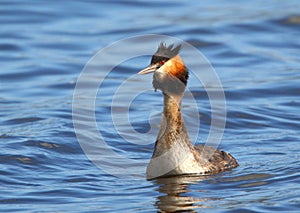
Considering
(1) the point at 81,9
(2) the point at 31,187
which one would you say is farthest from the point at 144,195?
(1) the point at 81,9

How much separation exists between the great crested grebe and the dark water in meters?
0.19

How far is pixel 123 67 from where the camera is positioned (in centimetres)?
1962

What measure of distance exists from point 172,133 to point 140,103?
5.44 meters

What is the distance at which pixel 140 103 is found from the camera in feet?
54.3

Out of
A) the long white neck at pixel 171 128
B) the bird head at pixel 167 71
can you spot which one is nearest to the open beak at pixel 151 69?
the bird head at pixel 167 71

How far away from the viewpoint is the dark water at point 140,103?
35.0 feet

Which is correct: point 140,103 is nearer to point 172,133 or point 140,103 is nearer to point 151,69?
point 172,133

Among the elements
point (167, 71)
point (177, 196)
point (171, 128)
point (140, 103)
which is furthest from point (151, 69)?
point (140, 103)

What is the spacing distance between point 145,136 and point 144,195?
12.4 ft

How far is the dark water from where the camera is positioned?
420 inches

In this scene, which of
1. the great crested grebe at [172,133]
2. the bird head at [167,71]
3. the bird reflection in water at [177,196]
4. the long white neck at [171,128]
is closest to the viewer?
the bird reflection in water at [177,196]

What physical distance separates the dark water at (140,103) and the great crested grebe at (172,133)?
0.19 metres

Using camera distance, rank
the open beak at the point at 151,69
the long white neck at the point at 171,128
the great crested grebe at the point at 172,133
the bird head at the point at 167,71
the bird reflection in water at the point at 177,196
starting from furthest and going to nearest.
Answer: the long white neck at the point at 171,128
the great crested grebe at the point at 172,133
the bird head at the point at 167,71
the open beak at the point at 151,69
the bird reflection in water at the point at 177,196

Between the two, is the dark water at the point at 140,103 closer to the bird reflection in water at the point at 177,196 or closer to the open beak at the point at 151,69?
the bird reflection in water at the point at 177,196
